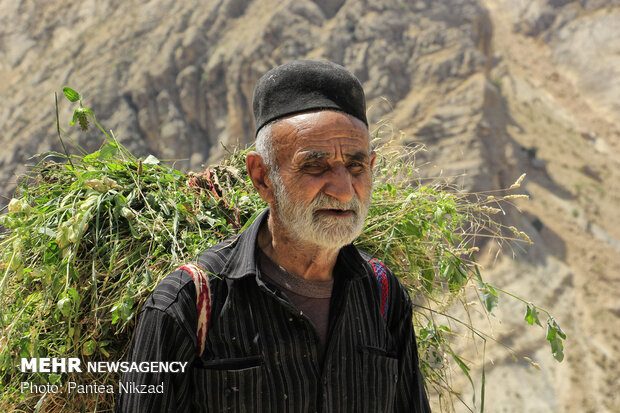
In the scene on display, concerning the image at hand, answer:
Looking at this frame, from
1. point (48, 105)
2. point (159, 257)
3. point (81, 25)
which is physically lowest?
point (48, 105)

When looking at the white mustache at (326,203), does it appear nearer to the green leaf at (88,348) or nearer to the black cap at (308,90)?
the black cap at (308,90)

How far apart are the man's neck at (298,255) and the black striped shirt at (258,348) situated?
62mm

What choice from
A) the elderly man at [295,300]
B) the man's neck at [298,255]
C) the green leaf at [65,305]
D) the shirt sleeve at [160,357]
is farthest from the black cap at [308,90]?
the green leaf at [65,305]

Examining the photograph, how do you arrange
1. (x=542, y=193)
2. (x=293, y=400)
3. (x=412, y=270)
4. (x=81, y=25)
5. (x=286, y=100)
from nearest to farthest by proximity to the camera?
(x=293, y=400) → (x=286, y=100) → (x=412, y=270) → (x=542, y=193) → (x=81, y=25)

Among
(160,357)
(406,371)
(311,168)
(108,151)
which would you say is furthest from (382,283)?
(108,151)

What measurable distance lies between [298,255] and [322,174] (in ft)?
1.00

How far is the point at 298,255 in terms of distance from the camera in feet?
5.72

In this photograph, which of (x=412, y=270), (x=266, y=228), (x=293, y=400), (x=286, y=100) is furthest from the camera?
(x=412, y=270)

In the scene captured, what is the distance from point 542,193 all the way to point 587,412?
1557cm

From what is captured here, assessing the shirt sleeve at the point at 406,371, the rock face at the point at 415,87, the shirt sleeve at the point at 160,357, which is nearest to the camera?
the shirt sleeve at the point at 160,357

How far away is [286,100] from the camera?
5.46 feet

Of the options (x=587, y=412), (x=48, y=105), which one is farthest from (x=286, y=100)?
(x=48, y=105)

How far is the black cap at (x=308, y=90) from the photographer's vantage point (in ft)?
5.40

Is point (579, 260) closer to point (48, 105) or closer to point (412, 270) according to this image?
point (412, 270)
